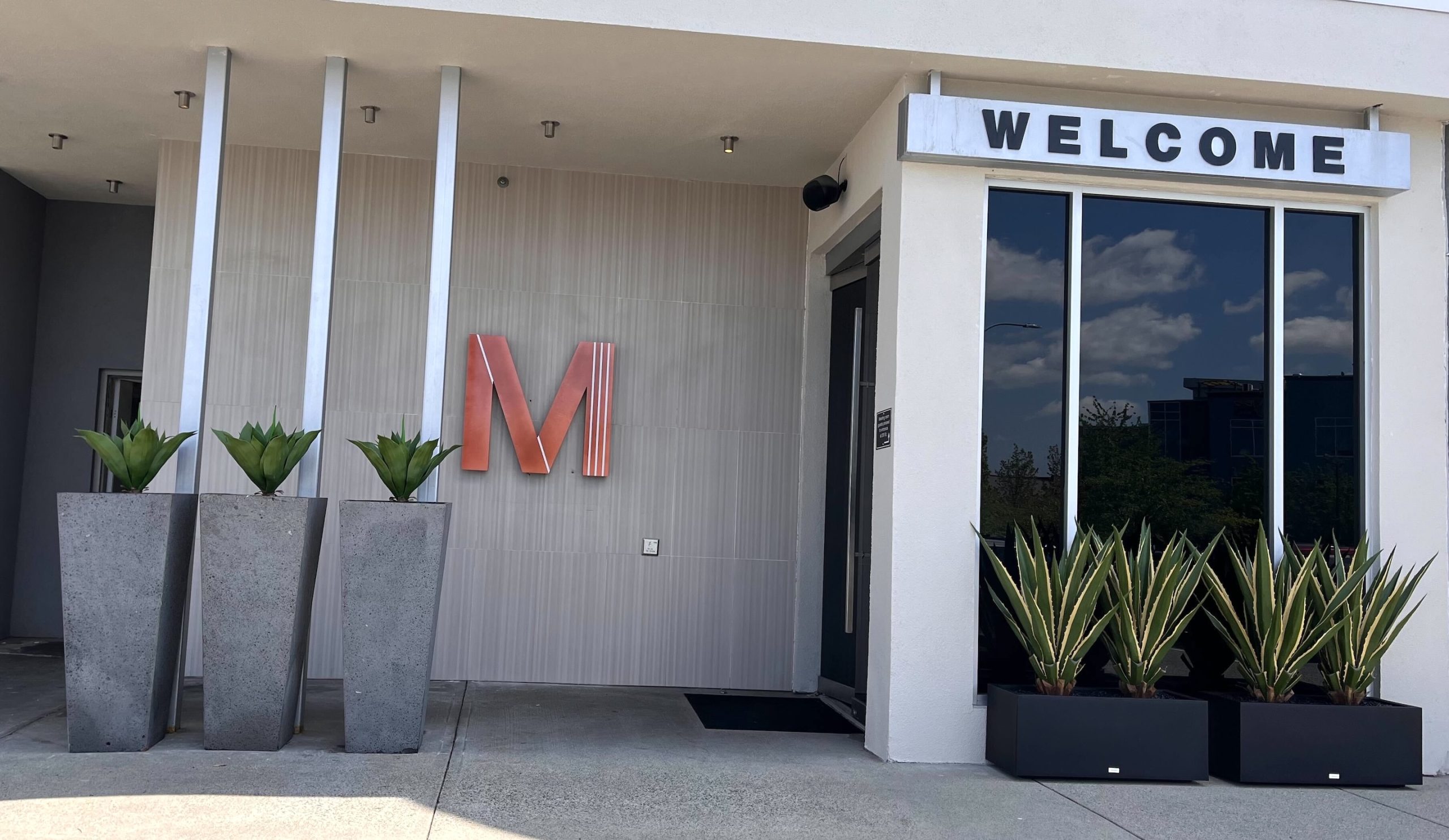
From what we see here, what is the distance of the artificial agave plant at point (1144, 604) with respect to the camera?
4.70m

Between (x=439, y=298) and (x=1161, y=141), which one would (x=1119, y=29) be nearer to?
(x=1161, y=141)

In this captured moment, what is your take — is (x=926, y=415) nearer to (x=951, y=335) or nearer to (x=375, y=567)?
(x=951, y=335)

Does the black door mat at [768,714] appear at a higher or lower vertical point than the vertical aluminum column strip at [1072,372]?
lower

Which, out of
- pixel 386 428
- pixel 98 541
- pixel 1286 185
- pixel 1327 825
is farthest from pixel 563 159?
pixel 1327 825

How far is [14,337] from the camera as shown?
7.36 meters

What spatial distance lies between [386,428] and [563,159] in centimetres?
182

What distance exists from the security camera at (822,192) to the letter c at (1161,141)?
5.15ft

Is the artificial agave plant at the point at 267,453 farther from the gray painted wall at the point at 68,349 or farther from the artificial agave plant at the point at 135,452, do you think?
the gray painted wall at the point at 68,349

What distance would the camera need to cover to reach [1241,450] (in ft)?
17.2

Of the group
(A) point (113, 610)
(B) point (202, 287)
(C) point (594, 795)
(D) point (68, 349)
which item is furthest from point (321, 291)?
(D) point (68, 349)

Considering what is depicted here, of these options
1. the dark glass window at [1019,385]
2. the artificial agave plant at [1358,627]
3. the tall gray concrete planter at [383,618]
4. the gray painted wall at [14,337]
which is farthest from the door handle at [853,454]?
the gray painted wall at [14,337]

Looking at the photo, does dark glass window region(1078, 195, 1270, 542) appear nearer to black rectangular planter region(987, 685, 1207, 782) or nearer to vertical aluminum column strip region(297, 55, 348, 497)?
black rectangular planter region(987, 685, 1207, 782)

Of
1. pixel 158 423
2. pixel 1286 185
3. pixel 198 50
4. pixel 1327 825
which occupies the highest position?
pixel 198 50

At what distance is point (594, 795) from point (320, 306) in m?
2.35
